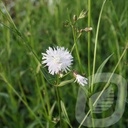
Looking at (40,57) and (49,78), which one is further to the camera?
(40,57)

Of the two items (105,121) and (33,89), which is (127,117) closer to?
(105,121)

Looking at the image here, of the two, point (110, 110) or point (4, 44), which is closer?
point (110, 110)

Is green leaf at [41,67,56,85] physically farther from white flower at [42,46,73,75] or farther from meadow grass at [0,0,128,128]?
meadow grass at [0,0,128,128]

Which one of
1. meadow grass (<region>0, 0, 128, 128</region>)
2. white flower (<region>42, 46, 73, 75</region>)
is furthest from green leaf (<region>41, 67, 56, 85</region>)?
meadow grass (<region>0, 0, 128, 128</region>)

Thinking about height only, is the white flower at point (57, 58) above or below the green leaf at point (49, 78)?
above

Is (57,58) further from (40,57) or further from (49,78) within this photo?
(40,57)

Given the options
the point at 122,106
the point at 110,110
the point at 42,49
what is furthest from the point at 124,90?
the point at 42,49

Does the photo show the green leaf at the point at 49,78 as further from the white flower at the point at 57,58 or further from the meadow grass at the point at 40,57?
the meadow grass at the point at 40,57

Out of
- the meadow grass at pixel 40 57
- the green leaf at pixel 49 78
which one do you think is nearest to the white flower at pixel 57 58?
the green leaf at pixel 49 78

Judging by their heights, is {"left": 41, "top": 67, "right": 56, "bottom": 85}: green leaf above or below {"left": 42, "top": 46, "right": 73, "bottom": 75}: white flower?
below

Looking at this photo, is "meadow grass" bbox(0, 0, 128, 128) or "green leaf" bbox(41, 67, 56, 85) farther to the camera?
"meadow grass" bbox(0, 0, 128, 128)

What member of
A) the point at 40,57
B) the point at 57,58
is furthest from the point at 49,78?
the point at 40,57
